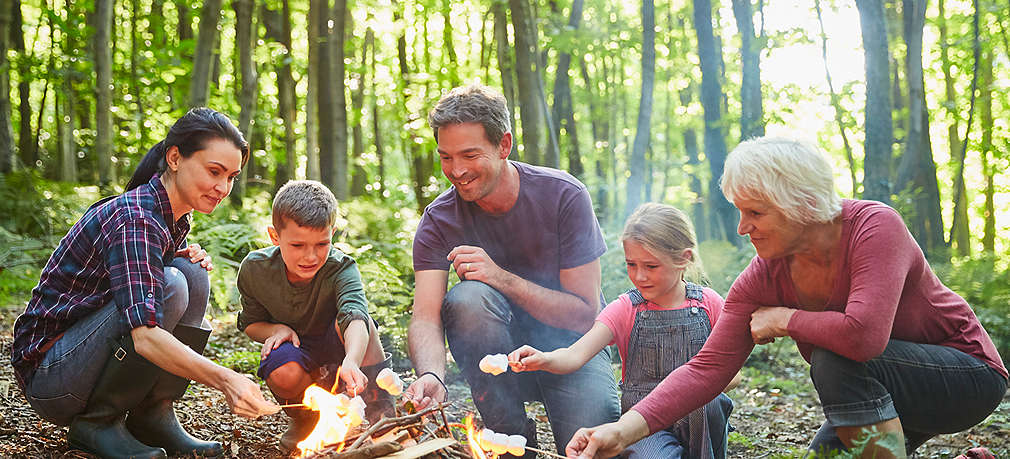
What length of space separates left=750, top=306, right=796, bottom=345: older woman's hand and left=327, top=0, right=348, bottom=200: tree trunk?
817cm

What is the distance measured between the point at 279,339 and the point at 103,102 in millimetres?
7274

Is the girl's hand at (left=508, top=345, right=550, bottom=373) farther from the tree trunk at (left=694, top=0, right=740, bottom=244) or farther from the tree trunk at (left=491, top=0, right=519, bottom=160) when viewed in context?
the tree trunk at (left=694, top=0, right=740, bottom=244)

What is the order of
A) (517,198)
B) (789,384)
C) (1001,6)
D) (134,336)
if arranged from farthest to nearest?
(1001,6)
(789,384)
(517,198)
(134,336)

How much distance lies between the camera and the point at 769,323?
2768 mm

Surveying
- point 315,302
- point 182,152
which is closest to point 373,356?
point 315,302

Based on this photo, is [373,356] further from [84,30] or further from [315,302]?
[84,30]

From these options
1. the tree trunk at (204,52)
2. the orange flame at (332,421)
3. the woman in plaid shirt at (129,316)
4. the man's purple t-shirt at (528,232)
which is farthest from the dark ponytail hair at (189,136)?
the tree trunk at (204,52)

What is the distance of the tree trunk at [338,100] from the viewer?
1029 centimetres

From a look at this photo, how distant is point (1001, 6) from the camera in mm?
12641

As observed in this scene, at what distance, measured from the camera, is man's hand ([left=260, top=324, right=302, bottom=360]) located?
11.7ft

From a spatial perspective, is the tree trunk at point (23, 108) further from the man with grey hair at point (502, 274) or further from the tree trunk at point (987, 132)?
the tree trunk at point (987, 132)

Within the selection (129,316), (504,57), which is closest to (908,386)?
(129,316)

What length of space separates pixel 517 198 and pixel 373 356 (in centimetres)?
110

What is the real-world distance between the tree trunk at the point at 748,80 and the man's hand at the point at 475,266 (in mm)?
10504
